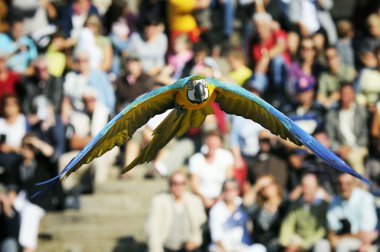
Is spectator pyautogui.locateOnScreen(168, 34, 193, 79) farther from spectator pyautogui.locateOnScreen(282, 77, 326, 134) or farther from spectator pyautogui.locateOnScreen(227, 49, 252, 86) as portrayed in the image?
spectator pyautogui.locateOnScreen(282, 77, 326, 134)

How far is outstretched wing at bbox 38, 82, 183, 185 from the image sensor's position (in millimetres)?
9719

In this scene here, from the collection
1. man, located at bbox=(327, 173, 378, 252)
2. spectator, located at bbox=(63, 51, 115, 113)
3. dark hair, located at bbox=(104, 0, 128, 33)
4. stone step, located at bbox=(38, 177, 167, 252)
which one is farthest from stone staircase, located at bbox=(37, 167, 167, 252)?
dark hair, located at bbox=(104, 0, 128, 33)

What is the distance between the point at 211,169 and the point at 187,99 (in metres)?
3.56

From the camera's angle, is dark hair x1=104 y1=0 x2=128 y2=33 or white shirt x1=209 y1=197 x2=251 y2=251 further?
dark hair x1=104 y1=0 x2=128 y2=33

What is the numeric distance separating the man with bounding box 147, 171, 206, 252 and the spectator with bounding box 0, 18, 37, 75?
315 centimetres

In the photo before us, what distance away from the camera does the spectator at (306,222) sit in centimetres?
1298

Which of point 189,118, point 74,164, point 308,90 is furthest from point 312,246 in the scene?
point 74,164

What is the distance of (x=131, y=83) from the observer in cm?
1453

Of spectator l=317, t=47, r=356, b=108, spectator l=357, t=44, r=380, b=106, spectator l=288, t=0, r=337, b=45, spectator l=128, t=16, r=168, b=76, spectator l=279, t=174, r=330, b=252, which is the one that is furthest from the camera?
spectator l=288, t=0, r=337, b=45

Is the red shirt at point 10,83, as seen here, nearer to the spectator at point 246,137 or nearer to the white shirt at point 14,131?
the white shirt at point 14,131

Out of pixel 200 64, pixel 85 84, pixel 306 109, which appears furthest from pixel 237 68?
pixel 85 84

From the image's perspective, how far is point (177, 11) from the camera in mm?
15492

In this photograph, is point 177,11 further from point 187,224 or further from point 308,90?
point 187,224

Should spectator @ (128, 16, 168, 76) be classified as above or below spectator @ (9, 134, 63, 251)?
above
